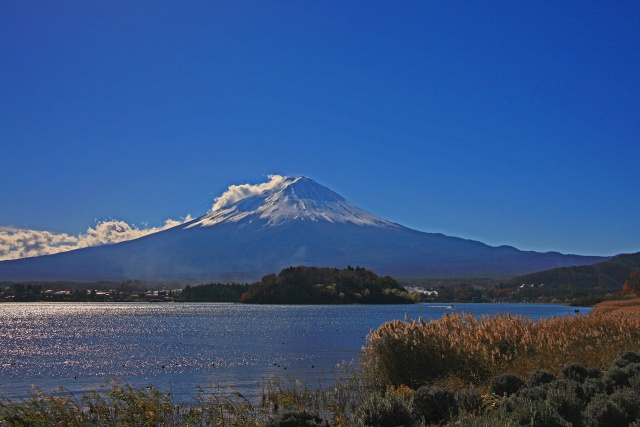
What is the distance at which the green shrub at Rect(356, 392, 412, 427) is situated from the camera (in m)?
10.9

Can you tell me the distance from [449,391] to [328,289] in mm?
125358

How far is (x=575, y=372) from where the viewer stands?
15211 millimetres

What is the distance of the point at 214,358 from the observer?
33500 millimetres

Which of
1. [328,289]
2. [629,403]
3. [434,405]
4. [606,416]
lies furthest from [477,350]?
[328,289]

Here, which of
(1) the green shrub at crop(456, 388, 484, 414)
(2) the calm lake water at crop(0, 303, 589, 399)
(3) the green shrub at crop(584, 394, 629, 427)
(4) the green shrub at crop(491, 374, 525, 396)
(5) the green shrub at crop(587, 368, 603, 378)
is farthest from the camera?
(2) the calm lake water at crop(0, 303, 589, 399)

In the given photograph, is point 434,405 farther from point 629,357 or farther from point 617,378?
point 629,357

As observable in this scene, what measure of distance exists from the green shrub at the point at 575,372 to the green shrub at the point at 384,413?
5.41 metres

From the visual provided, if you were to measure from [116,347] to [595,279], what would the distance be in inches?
6547

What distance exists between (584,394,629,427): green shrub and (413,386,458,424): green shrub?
2.34 meters

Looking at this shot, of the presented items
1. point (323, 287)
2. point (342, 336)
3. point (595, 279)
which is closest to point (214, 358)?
point (342, 336)

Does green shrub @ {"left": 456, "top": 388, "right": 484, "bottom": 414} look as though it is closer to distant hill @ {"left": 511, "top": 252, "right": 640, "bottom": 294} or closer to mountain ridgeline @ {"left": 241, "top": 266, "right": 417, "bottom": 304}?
mountain ridgeline @ {"left": 241, "top": 266, "right": 417, "bottom": 304}

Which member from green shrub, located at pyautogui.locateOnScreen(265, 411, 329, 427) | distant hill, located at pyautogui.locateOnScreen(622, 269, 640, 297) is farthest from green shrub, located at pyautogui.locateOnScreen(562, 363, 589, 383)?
distant hill, located at pyautogui.locateOnScreen(622, 269, 640, 297)

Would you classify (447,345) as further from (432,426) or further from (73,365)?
(73,365)

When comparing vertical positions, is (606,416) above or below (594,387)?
below
